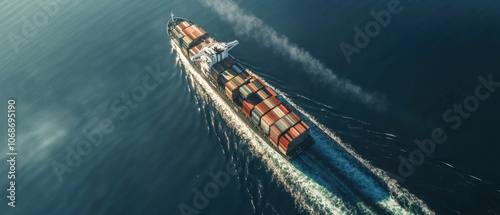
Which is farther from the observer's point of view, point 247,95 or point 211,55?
point 211,55

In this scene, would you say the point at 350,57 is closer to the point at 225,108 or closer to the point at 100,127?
the point at 225,108

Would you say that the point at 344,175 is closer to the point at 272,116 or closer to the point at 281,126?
the point at 281,126

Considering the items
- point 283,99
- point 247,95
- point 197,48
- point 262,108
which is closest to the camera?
point 262,108

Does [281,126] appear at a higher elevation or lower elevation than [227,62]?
lower

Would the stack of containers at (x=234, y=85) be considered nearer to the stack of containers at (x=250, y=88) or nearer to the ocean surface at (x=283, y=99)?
the stack of containers at (x=250, y=88)

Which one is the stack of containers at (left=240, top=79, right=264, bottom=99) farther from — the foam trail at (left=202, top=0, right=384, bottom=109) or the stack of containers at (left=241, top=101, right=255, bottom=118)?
the foam trail at (left=202, top=0, right=384, bottom=109)

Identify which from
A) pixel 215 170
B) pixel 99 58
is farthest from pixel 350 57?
pixel 99 58

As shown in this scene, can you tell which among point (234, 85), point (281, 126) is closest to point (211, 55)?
point (234, 85)

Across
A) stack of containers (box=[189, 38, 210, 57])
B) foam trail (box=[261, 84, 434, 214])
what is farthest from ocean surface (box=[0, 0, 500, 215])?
stack of containers (box=[189, 38, 210, 57])

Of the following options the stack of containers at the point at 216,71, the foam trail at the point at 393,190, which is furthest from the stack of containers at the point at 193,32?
the foam trail at the point at 393,190
